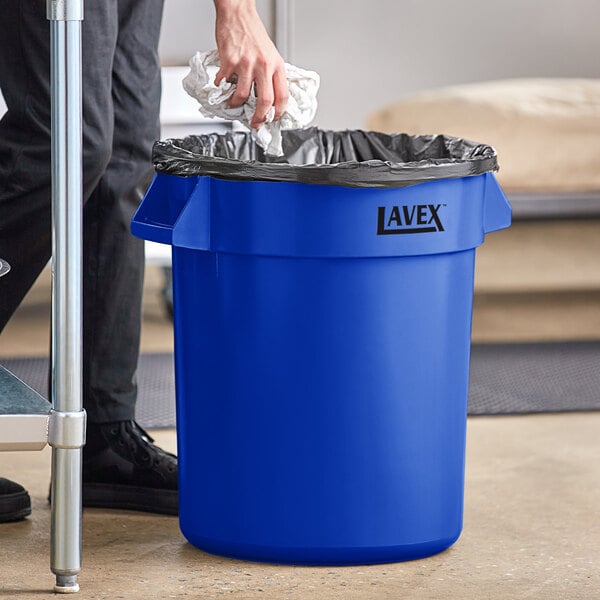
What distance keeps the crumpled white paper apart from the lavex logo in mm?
239

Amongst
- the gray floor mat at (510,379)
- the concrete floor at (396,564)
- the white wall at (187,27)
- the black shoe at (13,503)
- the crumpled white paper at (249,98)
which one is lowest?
the concrete floor at (396,564)

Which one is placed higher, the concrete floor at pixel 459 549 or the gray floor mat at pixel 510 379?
the gray floor mat at pixel 510 379

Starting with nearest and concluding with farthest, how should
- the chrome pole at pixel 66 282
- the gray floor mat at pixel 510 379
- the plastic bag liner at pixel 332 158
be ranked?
the chrome pole at pixel 66 282, the plastic bag liner at pixel 332 158, the gray floor mat at pixel 510 379

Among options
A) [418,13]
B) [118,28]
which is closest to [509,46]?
[418,13]

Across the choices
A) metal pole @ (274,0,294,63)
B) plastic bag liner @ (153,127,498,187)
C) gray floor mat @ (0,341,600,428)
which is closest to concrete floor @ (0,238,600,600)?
gray floor mat @ (0,341,600,428)

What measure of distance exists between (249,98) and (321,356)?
365mm

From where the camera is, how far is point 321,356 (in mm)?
1503

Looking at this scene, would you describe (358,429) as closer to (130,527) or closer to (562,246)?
(130,527)

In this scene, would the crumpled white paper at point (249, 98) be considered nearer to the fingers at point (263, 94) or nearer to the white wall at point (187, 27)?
the fingers at point (263, 94)

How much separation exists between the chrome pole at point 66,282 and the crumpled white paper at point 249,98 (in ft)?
0.95

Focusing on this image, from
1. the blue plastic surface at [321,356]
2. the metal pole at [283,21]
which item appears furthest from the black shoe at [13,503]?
the metal pole at [283,21]

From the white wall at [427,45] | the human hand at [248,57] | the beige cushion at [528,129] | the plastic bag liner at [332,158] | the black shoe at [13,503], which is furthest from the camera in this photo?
the white wall at [427,45]

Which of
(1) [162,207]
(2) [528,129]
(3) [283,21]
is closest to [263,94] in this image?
(1) [162,207]

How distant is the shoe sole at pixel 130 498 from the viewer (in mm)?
1814
